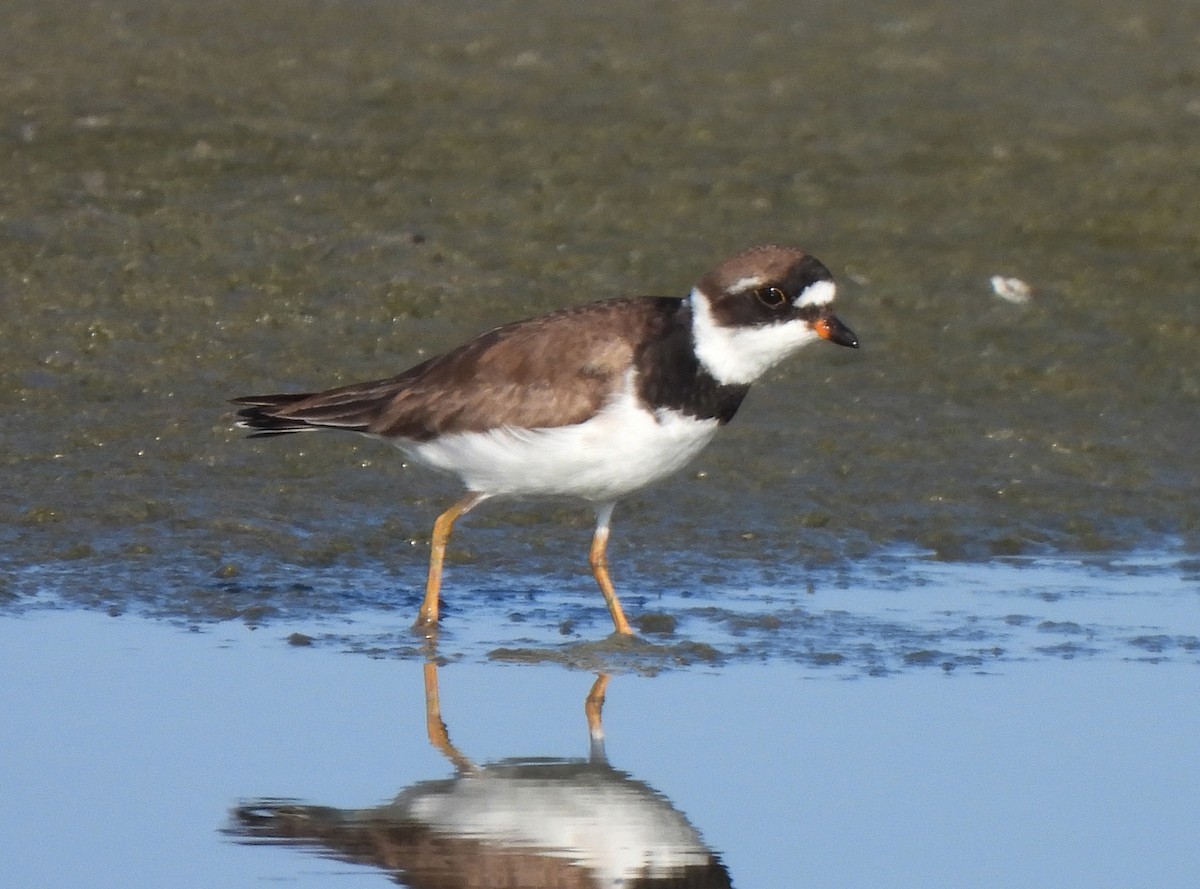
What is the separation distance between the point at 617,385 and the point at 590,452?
0.24 meters

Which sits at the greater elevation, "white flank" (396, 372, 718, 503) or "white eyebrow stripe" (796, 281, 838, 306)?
"white eyebrow stripe" (796, 281, 838, 306)

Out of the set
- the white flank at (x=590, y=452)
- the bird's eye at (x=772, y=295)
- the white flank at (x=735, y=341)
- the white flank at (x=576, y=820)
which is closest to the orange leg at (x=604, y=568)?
the white flank at (x=590, y=452)

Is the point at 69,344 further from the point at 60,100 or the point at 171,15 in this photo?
the point at 171,15

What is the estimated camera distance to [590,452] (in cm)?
752

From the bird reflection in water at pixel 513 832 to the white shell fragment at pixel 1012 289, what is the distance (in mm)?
5818

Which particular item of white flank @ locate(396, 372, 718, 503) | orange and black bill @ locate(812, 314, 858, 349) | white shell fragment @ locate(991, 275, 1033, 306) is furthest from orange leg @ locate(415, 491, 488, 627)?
white shell fragment @ locate(991, 275, 1033, 306)

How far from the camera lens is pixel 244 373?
33.5ft

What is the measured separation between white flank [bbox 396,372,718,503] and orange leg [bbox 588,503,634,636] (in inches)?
7.1

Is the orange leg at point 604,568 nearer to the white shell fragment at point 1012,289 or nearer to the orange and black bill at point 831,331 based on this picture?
the orange and black bill at point 831,331

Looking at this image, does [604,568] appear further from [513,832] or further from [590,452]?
[513,832]

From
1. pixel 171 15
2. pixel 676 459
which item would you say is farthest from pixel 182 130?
pixel 676 459

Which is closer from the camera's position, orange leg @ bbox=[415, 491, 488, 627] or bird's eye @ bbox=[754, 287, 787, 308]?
bird's eye @ bbox=[754, 287, 787, 308]

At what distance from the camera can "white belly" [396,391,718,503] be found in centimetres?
748

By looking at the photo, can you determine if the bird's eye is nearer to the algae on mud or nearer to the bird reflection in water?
the algae on mud
